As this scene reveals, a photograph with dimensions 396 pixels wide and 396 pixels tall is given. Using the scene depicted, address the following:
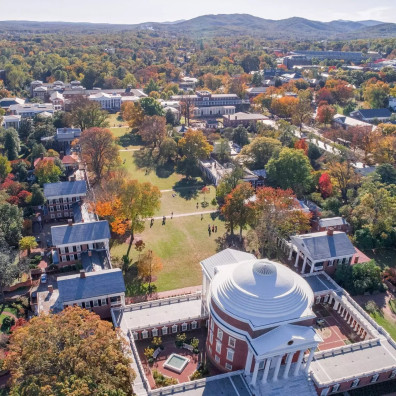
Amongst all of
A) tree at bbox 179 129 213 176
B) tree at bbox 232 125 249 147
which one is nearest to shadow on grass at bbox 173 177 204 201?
tree at bbox 179 129 213 176

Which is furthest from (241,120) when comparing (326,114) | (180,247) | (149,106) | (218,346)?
(218,346)

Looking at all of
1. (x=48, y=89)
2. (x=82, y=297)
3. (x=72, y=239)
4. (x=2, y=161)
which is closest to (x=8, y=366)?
(x=82, y=297)

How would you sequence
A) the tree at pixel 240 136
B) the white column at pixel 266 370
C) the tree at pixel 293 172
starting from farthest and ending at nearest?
→ the tree at pixel 240 136 → the tree at pixel 293 172 → the white column at pixel 266 370

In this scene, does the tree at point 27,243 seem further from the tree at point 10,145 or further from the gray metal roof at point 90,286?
the tree at point 10,145

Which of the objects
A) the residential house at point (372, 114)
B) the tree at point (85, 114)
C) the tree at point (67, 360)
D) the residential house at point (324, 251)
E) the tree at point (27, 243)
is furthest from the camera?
the residential house at point (372, 114)

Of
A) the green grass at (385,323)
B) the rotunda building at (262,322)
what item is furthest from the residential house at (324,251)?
the rotunda building at (262,322)

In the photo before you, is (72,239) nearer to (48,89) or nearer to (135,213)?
(135,213)

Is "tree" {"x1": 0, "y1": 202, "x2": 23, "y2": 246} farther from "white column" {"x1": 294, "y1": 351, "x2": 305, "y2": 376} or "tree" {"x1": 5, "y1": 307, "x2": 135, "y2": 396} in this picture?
"white column" {"x1": 294, "y1": 351, "x2": 305, "y2": 376}
